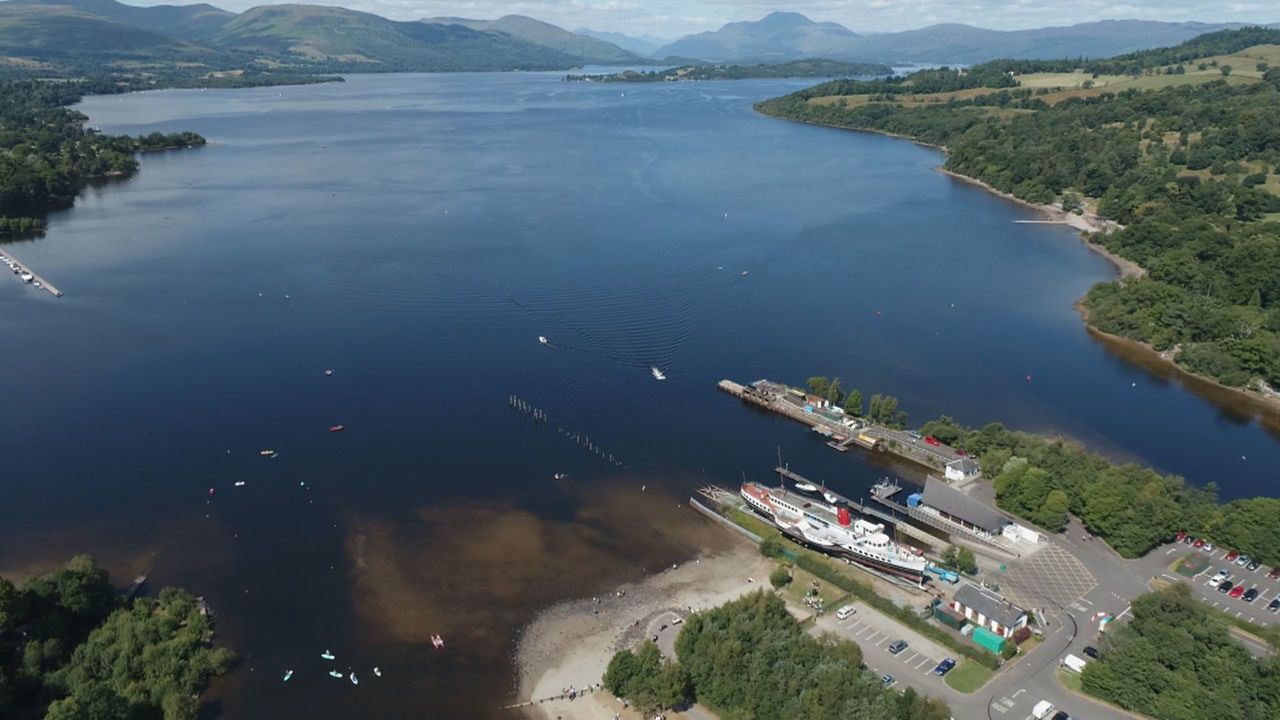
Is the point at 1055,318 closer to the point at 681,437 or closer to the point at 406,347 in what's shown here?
the point at 681,437

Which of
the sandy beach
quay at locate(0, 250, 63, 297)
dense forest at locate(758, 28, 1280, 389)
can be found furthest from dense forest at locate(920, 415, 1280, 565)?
quay at locate(0, 250, 63, 297)

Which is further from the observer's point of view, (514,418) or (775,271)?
(775,271)

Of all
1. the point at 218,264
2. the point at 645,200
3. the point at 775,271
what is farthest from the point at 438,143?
the point at 775,271

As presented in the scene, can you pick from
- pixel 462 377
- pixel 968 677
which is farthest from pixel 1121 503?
pixel 462 377

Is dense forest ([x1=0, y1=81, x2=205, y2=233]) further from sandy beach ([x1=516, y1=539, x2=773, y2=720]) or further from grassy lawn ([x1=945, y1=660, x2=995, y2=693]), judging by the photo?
grassy lawn ([x1=945, y1=660, x2=995, y2=693])

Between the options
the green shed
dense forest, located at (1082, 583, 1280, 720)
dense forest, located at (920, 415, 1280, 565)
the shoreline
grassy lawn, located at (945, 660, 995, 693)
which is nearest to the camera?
dense forest, located at (1082, 583, 1280, 720)
